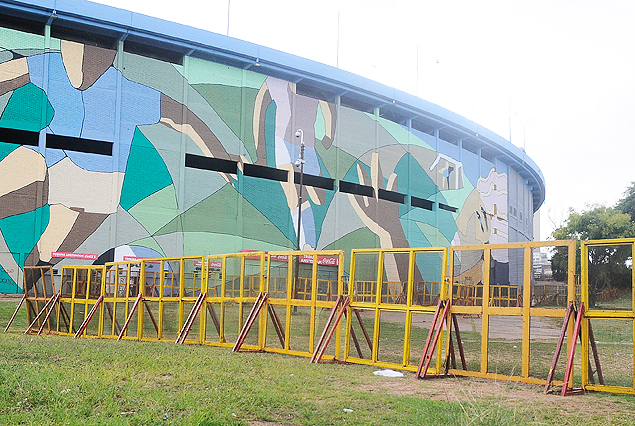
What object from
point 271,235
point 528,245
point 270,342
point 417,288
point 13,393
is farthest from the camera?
point 271,235

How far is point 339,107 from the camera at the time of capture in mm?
46562

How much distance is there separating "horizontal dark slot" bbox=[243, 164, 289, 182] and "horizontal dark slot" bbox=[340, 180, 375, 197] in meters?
5.52

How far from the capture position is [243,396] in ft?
27.0

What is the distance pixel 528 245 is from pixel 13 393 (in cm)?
871

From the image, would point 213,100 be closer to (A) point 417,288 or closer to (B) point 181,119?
(B) point 181,119

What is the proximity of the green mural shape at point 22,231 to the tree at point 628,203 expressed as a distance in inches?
2511

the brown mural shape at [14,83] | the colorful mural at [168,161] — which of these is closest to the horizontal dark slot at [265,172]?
the colorful mural at [168,161]

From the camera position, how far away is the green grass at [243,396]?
7109mm

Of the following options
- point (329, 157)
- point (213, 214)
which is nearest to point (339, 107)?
point (329, 157)

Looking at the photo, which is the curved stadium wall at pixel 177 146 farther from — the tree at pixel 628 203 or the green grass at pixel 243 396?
the tree at pixel 628 203

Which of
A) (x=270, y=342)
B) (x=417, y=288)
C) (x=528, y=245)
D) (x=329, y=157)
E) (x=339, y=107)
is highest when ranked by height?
(x=339, y=107)

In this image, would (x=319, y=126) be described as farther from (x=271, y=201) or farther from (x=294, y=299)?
(x=294, y=299)

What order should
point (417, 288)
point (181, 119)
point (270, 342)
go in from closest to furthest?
point (417, 288)
point (270, 342)
point (181, 119)

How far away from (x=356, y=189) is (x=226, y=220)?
39.4 feet
